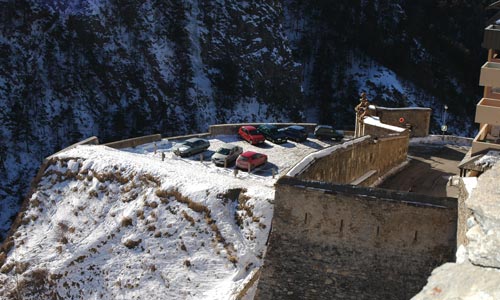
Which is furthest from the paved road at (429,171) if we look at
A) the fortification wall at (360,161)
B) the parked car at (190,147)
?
the parked car at (190,147)

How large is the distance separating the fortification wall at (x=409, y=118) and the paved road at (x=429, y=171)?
5.65 feet

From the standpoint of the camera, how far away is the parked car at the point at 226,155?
31359 millimetres

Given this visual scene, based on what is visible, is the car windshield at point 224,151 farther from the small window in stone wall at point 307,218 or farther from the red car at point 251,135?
the small window in stone wall at point 307,218

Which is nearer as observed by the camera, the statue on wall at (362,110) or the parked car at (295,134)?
the statue on wall at (362,110)

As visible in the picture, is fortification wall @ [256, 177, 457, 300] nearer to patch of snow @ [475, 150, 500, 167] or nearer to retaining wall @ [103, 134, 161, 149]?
patch of snow @ [475, 150, 500, 167]

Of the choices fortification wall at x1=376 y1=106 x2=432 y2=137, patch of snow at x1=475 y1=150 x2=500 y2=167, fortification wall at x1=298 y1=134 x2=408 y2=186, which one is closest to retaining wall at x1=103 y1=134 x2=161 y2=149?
fortification wall at x1=298 y1=134 x2=408 y2=186

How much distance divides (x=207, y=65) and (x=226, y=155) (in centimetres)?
5033

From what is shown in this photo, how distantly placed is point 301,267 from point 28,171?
181 ft

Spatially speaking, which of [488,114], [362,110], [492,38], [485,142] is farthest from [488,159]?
[362,110]

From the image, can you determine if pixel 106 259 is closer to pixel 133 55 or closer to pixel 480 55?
pixel 133 55

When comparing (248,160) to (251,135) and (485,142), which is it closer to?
(251,135)

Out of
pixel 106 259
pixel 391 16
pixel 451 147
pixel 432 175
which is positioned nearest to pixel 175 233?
pixel 106 259

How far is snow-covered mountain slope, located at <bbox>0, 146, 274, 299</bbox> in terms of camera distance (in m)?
22.8

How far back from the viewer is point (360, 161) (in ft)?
88.2
